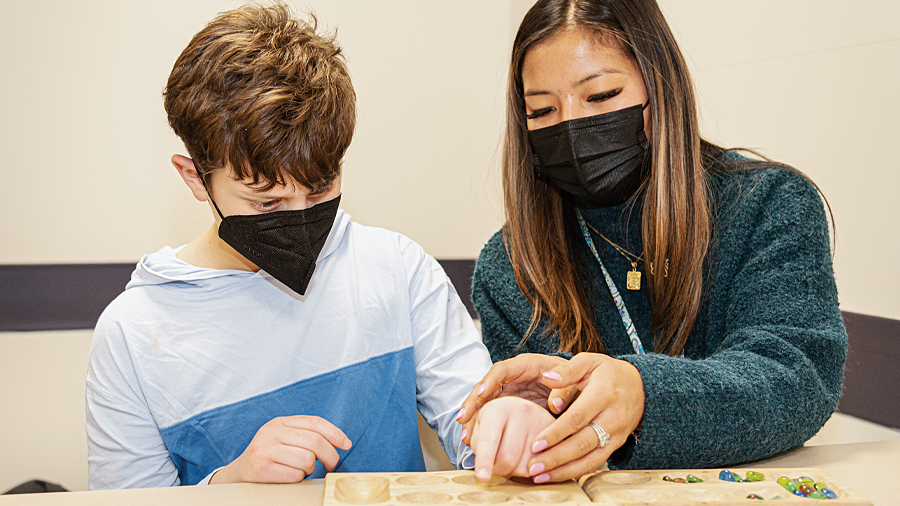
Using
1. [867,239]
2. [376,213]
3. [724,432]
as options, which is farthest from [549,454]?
[376,213]

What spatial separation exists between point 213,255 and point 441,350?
0.44m

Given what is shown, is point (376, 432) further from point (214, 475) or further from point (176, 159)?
point (176, 159)

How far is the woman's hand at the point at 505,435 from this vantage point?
30.7 inches

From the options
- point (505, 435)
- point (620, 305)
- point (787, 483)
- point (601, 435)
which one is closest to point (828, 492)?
point (787, 483)

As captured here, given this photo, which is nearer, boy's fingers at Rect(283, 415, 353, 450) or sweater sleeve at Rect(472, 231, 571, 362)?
boy's fingers at Rect(283, 415, 353, 450)

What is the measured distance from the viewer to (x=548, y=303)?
4.23 ft

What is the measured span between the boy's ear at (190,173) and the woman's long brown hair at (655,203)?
0.62 m

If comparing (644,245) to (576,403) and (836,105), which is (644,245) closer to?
(576,403)

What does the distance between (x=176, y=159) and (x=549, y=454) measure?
738 millimetres

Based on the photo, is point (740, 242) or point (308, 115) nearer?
point (308, 115)

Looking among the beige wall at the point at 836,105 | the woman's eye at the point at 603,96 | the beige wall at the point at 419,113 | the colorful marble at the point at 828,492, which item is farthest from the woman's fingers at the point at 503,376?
the beige wall at the point at 836,105

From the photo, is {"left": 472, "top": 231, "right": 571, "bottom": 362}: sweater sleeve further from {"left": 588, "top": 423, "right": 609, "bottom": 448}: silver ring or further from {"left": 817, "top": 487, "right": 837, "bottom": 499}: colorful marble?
{"left": 817, "top": 487, "right": 837, "bottom": 499}: colorful marble

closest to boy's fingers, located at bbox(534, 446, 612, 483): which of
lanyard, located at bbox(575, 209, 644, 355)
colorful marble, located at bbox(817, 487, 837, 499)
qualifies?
colorful marble, located at bbox(817, 487, 837, 499)

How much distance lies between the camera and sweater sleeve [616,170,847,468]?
34.4 inches
